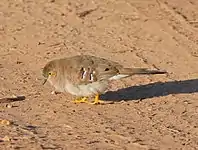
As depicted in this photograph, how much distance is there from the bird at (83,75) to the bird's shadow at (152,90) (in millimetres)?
480

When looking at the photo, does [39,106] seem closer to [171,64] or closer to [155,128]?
[155,128]

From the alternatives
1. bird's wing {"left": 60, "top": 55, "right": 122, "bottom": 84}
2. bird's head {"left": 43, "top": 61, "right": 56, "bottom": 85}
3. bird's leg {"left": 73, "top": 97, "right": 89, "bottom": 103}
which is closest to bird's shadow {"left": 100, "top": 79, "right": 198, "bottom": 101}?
bird's leg {"left": 73, "top": 97, "right": 89, "bottom": 103}

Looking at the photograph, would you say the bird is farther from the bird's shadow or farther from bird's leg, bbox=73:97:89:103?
the bird's shadow

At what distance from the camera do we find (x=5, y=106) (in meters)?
9.11

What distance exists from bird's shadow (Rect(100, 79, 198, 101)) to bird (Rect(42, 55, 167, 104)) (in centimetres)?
48

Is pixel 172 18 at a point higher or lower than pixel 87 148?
higher

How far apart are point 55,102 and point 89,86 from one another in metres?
0.63

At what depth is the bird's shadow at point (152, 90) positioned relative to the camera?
32.2 ft

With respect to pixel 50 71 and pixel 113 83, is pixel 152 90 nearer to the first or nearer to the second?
pixel 113 83

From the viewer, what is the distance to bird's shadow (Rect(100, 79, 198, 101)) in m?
9.80

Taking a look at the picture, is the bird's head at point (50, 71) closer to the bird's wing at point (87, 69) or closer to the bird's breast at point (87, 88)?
the bird's wing at point (87, 69)

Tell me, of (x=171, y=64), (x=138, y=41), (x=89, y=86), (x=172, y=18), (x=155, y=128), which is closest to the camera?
(x=155, y=128)

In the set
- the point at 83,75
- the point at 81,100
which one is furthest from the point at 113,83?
the point at 83,75

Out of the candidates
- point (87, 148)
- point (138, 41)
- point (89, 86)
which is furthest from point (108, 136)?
point (138, 41)
